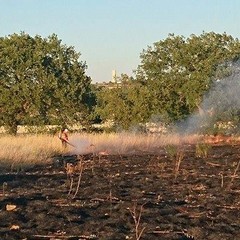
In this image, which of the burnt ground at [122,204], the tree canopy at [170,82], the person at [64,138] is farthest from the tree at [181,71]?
the burnt ground at [122,204]

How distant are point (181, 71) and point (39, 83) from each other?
28.3 feet

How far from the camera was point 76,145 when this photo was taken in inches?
1156

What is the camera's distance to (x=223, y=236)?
8.67 meters

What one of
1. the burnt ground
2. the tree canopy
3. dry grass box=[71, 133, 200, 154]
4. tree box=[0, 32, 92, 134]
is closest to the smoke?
the tree canopy

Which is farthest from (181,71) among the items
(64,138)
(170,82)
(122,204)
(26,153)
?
(122,204)

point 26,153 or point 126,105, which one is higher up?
point 126,105

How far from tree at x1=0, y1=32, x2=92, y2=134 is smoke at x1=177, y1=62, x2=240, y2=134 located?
646cm

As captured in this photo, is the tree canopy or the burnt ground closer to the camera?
the burnt ground

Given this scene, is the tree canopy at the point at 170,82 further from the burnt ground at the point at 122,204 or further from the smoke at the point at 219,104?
the burnt ground at the point at 122,204

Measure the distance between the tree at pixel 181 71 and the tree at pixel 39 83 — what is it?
4.01m

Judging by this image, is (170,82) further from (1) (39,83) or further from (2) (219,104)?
(1) (39,83)

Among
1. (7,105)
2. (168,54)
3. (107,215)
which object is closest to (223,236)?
(107,215)

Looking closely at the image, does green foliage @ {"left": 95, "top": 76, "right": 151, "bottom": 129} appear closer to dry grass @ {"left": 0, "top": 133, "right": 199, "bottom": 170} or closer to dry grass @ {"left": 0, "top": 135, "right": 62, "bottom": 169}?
dry grass @ {"left": 0, "top": 133, "right": 199, "bottom": 170}

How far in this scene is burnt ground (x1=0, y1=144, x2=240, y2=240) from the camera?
29.5ft
